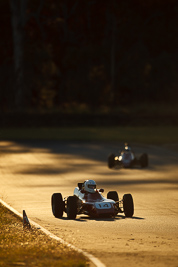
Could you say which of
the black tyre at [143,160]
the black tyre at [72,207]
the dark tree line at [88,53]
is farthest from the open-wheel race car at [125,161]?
the dark tree line at [88,53]

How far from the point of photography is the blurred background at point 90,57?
6756cm

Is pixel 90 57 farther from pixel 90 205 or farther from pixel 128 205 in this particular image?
pixel 90 205

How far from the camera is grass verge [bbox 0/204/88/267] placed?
951 centimetres

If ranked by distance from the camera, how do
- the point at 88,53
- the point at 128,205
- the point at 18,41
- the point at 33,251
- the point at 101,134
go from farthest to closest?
the point at 88,53 < the point at 18,41 < the point at 101,134 < the point at 128,205 < the point at 33,251

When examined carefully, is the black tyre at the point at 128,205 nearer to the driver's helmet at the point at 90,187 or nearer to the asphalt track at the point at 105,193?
the asphalt track at the point at 105,193

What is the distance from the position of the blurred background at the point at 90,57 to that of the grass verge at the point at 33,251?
4855 centimetres

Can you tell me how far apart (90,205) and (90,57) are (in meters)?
67.1

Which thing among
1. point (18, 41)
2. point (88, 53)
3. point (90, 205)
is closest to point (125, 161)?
point (90, 205)

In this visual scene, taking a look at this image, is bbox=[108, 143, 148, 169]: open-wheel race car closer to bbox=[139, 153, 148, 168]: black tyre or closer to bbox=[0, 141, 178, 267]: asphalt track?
bbox=[139, 153, 148, 168]: black tyre

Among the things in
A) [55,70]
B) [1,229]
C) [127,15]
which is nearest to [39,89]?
[55,70]

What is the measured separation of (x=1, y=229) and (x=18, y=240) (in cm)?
146

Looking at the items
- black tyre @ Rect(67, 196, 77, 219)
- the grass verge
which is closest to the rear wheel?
black tyre @ Rect(67, 196, 77, 219)

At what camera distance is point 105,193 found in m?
19.7

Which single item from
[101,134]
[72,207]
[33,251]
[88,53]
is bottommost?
[33,251]
